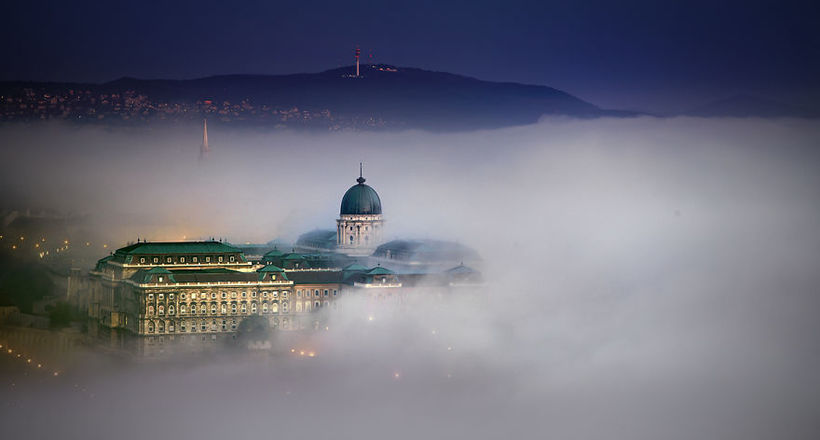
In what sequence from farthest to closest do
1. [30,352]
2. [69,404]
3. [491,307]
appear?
1. [491,307]
2. [30,352]
3. [69,404]

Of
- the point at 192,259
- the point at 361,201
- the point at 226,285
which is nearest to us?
the point at 226,285

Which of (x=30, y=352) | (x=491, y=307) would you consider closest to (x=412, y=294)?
(x=491, y=307)

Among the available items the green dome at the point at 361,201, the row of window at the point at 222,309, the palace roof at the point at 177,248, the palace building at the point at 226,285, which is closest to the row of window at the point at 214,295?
the palace building at the point at 226,285

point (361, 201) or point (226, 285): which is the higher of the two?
point (361, 201)

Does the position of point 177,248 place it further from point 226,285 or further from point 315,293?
point 315,293

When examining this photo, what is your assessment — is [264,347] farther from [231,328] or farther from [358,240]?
[358,240]

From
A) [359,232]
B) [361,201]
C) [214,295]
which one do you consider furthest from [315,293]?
[361,201]

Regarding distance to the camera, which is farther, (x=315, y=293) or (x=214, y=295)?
(x=315, y=293)
